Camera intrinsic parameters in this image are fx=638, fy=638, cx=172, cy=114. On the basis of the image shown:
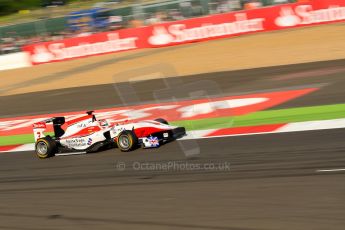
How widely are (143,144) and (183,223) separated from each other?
397 centimetres

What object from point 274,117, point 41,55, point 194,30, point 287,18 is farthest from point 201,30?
point 274,117

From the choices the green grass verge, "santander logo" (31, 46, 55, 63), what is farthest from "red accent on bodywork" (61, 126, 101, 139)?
"santander logo" (31, 46, 55, 63)

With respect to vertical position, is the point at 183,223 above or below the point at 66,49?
above

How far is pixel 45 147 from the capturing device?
36.6ft

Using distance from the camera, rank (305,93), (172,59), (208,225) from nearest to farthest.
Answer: (208,225), (305,93), (172,59)

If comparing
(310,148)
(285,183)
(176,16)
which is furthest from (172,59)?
(285,183)

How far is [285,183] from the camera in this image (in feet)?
23.8

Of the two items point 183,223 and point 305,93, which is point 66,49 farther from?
point 183,223

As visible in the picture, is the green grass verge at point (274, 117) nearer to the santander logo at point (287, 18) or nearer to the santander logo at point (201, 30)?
the santander logo at point (287, 18)

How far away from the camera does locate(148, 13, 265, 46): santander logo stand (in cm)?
2538

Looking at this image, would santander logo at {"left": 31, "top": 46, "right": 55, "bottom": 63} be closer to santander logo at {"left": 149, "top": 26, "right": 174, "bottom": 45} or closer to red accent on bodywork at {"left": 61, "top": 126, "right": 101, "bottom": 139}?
santander logo at {"left": 149, "top": 26, "right": 174, "bottom": 45}

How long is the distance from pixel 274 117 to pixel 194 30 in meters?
15.1

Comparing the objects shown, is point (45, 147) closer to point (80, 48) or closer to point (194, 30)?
point (194, 30)

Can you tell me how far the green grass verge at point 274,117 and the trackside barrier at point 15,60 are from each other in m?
19.8
